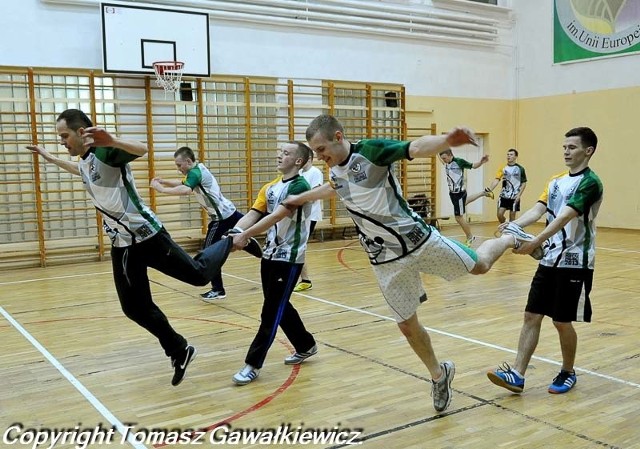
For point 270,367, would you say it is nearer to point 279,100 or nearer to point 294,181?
point 294,181

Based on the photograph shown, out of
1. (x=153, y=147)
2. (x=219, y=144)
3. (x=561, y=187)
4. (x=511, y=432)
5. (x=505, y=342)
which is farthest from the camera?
(x=219, y=144)

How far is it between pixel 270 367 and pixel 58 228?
7.49m

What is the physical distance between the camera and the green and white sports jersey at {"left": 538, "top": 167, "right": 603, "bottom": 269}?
388 cm

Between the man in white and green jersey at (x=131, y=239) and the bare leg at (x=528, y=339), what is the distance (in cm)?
207

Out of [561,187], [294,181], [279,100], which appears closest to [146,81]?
[279,100]

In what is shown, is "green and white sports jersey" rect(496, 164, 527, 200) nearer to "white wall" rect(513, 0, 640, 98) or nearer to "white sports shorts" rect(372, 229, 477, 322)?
"white wall" rect(513, 0, 640, 98)

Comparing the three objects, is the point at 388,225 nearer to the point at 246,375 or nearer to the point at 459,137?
the point at 459,137

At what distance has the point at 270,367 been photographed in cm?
488

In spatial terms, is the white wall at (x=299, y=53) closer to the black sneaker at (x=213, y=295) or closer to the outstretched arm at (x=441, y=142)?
the black sneaker at (x=213, y=295)

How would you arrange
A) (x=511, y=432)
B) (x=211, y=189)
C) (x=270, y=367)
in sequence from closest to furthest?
1. (x=511, y=432)
2. (x=270, y=367)
3. (x=211, y=189)

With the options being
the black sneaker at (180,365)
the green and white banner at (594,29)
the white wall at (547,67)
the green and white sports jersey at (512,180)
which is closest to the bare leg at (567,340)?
the black sneaker at (180,365)

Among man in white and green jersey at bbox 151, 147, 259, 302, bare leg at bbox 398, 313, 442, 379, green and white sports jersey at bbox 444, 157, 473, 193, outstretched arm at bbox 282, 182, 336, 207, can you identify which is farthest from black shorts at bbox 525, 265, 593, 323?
green and white sports jersey at bbox 444, 157, 473, 193

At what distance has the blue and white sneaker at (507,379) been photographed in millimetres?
4039

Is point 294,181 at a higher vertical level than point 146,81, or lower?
lower
